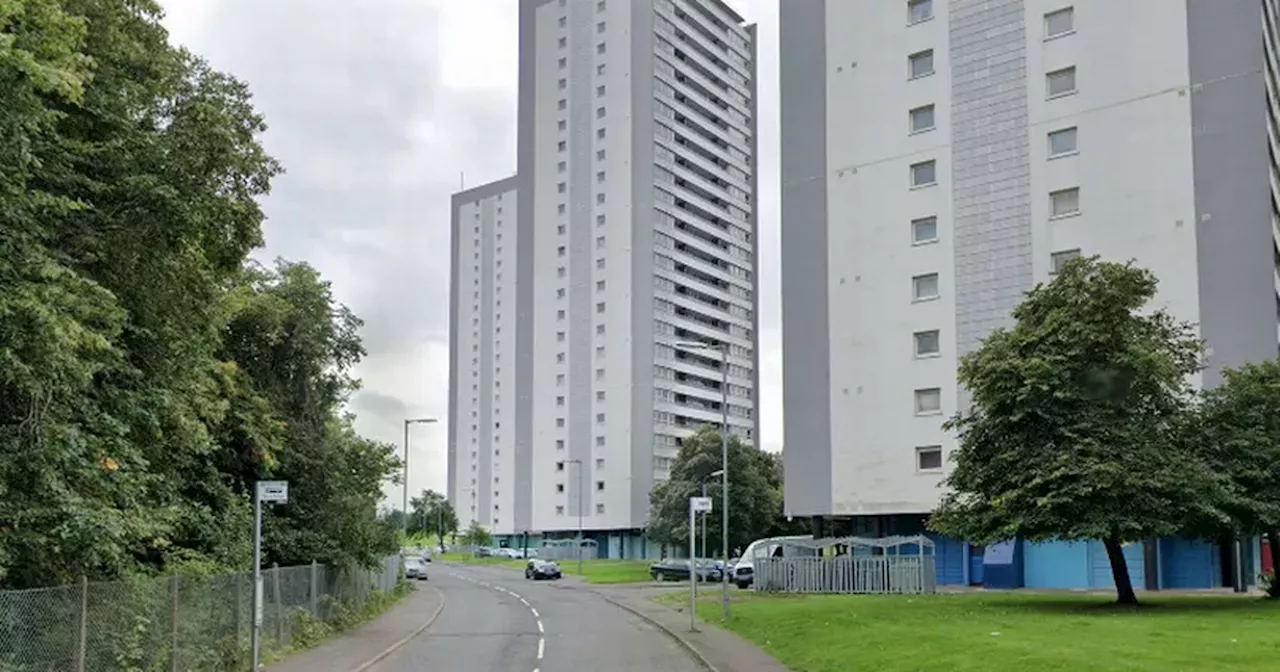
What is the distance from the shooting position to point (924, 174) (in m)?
49.3

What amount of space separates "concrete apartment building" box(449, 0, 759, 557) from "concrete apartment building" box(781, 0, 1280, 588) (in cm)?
5604

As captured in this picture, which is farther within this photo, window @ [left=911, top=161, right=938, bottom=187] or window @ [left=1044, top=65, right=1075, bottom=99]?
window @ [left=911, top=161, right=938, bottom=187]

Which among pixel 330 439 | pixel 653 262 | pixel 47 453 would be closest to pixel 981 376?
pixel 330 439

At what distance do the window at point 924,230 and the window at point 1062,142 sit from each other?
5.45 meters

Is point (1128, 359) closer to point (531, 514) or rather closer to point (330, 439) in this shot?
point (330, 439)

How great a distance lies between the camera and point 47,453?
40.7 ft

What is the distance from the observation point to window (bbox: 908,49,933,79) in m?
49.7

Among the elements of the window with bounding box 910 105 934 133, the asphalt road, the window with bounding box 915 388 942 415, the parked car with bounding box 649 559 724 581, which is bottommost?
the parked car with bounding box 649 559 724 581

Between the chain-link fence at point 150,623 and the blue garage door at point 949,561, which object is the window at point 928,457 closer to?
the blue garage door at point 949,561

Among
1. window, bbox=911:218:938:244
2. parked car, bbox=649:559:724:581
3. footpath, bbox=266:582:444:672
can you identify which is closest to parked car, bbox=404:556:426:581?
parked car, bbox=649:559:724:581

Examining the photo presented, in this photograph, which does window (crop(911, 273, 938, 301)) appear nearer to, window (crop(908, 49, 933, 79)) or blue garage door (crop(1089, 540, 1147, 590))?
window (crop(908, 49, 933, 79))

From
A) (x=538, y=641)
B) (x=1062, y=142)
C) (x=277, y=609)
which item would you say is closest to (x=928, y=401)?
(x=1062, y=142)

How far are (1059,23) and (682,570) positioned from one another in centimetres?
3236

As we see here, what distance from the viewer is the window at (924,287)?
48350mm
